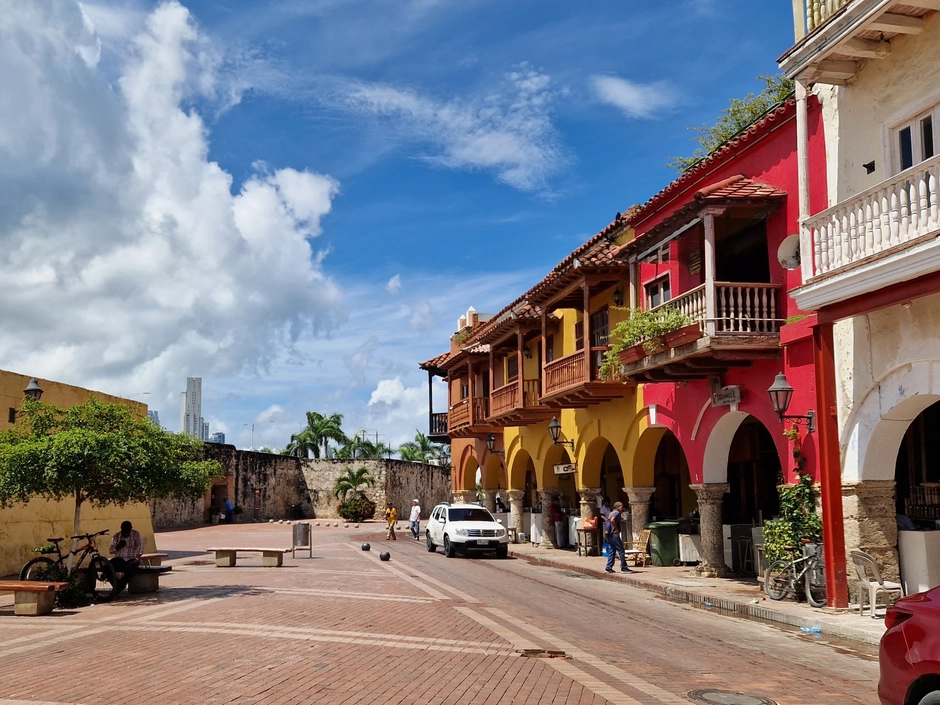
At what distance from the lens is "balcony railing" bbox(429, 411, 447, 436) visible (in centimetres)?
3912

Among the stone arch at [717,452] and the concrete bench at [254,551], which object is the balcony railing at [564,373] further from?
the concrete bench at [254,551]

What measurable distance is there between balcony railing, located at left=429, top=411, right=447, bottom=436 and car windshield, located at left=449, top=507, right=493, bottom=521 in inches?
467

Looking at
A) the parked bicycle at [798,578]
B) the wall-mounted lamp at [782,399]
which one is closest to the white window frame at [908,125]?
the wall-mounted lamp at [782,399]

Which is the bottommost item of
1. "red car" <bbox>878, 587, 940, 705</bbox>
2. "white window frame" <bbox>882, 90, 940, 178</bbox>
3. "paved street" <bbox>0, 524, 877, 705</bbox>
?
"paved street" <bbox>0, 524, 877, 705</bbox>

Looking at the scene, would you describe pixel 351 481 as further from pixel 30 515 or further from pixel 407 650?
pixel 407 650

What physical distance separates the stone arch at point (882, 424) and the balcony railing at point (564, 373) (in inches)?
371

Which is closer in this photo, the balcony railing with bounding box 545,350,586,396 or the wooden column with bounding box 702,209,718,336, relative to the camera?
the wooden column with bounding box 702,209,718,336

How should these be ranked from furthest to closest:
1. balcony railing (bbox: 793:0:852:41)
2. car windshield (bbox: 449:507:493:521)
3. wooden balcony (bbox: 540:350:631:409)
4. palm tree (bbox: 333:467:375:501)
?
palm tree (bbox: 333:467:375:501) → car windshield (bbox: 449:507:493:521) → wooden balcony (bbox: 540:350:631:409) → balcony railing (bbox: 793:0:852:41)

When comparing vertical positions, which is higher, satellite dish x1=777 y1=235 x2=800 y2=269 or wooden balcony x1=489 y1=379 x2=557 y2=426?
satellite dish x1=777 y1=235 x2=800 y2=269

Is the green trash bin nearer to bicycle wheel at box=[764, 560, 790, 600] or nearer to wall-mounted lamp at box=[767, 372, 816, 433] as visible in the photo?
bicycle wheel at box=[764, 560, 790, 600]

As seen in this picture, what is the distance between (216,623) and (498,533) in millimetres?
14817

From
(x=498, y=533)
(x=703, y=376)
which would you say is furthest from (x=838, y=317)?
(x=498, y=533)

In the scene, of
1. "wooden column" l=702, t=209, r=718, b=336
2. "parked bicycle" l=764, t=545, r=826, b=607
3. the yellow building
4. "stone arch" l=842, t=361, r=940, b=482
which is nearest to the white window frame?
"stone arch" l=842, t=361, r=940, b=482

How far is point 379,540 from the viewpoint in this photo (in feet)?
114
